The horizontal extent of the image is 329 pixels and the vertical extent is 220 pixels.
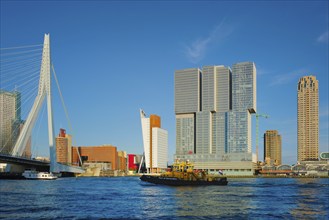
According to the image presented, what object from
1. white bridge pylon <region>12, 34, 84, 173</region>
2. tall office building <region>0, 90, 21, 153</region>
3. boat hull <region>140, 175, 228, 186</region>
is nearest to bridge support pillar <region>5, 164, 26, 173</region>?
tall office building <region>0, 90, 21, 153</region>

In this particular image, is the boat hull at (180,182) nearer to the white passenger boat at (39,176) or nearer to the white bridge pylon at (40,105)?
the white bridge pylon at (40,105)

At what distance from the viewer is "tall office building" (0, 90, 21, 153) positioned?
113 m

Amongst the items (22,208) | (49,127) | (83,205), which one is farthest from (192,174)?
(22,208)

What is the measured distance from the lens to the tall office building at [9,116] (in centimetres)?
11259

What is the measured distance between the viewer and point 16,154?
114 meters

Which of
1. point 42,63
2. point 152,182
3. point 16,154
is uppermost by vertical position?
point 42,63

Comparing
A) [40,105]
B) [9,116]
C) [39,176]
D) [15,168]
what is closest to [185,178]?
[40,105]

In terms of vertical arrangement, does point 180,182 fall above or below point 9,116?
below

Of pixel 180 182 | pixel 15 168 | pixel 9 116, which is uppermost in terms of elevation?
pixel 9 116

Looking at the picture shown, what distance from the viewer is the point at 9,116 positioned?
382 ft

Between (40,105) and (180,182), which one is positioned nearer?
(180,182)

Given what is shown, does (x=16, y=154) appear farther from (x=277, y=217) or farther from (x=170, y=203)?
(x=277, y=217)

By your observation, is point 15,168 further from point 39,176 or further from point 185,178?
point 185,178

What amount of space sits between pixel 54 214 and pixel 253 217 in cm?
1858
